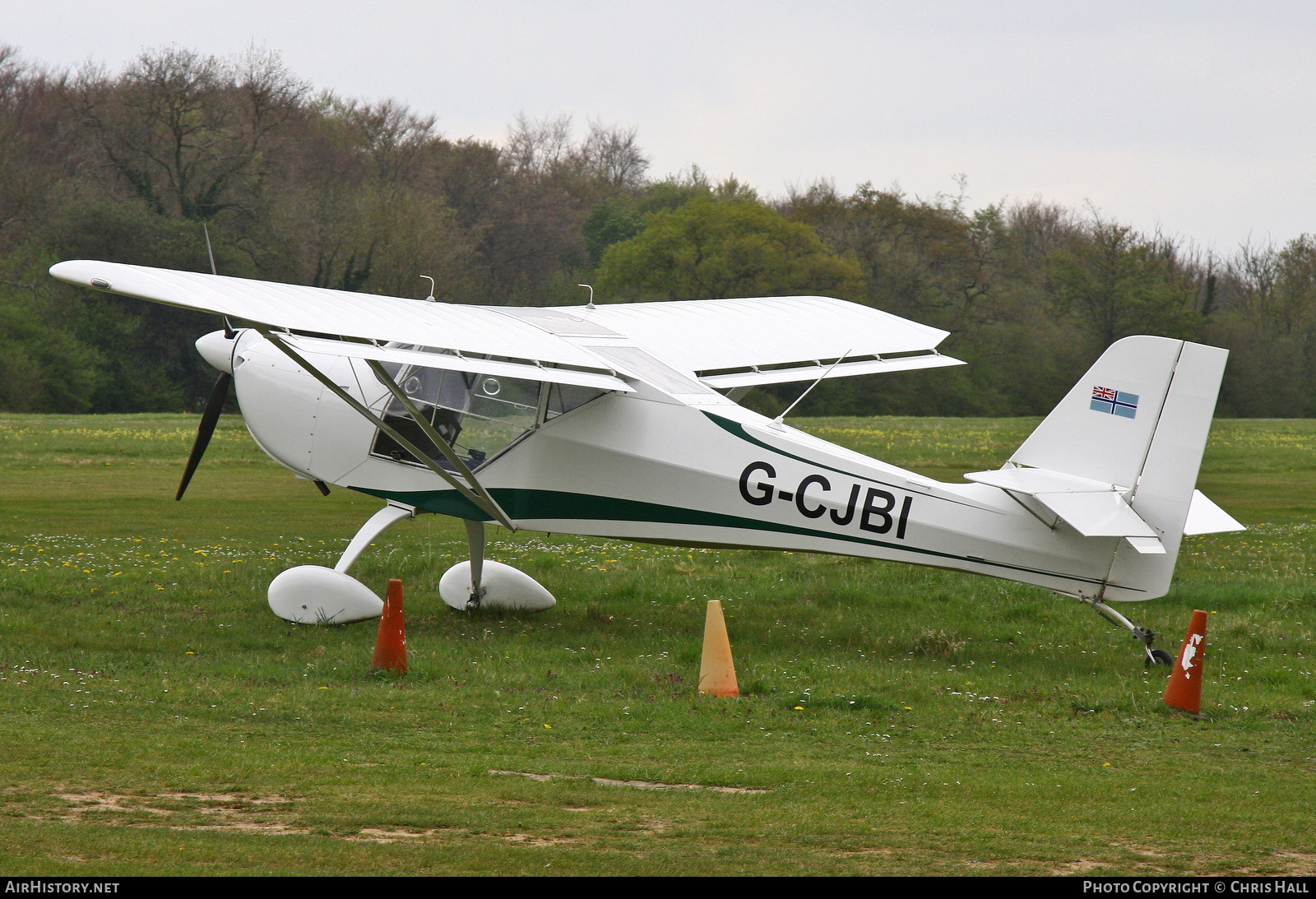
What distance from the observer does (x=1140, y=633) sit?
28.8 feet

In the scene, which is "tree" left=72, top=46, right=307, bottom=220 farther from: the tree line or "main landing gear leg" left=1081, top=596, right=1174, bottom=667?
"main landing gear leg" left=1081, top=596, right=1174, bottom=667

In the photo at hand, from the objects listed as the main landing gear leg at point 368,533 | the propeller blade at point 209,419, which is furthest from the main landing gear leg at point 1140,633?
the propeller blade at point 209,419

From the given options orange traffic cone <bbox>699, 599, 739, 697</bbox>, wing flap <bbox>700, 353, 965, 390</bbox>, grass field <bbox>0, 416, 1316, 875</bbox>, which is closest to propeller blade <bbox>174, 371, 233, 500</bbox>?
grass field <bbox>0, 416, 1316, 875</bbox>

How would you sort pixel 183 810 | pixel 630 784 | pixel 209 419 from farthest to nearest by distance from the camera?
pixel 209 419 → pixel 630 784 → pixel 183 810

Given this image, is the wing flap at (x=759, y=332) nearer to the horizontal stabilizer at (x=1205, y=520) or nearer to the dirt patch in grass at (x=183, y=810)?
the horizontal stabilizer at (x=1205, y=520)

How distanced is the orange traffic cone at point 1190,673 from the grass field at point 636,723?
130 mm

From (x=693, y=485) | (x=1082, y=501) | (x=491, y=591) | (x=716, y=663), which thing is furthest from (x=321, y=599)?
(x=1082, y=501)

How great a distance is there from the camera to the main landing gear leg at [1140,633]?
8.63 metres

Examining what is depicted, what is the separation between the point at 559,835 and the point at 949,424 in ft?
119

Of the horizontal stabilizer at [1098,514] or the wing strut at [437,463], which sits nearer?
the horizontal stabilizer at [1098,514]

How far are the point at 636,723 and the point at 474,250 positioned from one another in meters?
53.5

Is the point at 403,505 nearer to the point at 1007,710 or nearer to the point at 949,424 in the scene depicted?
the point at 1007,710

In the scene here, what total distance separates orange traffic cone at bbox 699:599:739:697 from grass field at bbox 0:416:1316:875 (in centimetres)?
22

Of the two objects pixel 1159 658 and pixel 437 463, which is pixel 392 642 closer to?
pixel 437 463
